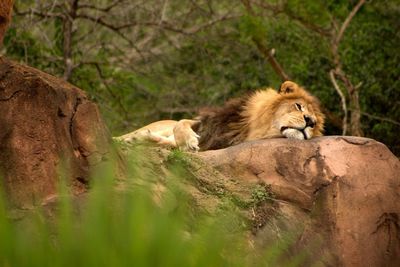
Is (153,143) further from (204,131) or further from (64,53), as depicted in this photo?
(64,53)

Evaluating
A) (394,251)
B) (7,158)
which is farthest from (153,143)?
(7,158)

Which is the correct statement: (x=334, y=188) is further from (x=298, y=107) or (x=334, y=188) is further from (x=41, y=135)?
(x=41, y=135)

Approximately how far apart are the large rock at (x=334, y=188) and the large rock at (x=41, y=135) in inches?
59.3

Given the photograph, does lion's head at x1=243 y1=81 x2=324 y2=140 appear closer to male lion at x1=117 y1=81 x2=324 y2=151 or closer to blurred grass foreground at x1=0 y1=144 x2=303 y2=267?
male lion at x1=117 y1=81 x2=324 y2=151

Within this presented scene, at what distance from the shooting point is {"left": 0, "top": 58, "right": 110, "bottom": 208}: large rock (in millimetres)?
4266

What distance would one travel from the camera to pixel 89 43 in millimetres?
13547

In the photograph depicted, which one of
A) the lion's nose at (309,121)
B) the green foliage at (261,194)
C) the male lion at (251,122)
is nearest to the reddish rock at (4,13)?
the male lion at (251,122)

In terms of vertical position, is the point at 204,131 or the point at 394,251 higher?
the point at 204,131

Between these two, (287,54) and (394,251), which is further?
(287,54)

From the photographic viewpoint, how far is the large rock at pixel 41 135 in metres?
4.27

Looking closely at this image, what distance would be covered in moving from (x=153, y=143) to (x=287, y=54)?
728cm

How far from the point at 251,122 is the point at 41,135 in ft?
8.84

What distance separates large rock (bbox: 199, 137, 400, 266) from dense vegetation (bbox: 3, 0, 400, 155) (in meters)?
5.33

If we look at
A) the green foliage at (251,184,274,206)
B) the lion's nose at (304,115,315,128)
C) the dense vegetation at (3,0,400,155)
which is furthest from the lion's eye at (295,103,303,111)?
the dense vegetation at (3,0,400,155)
